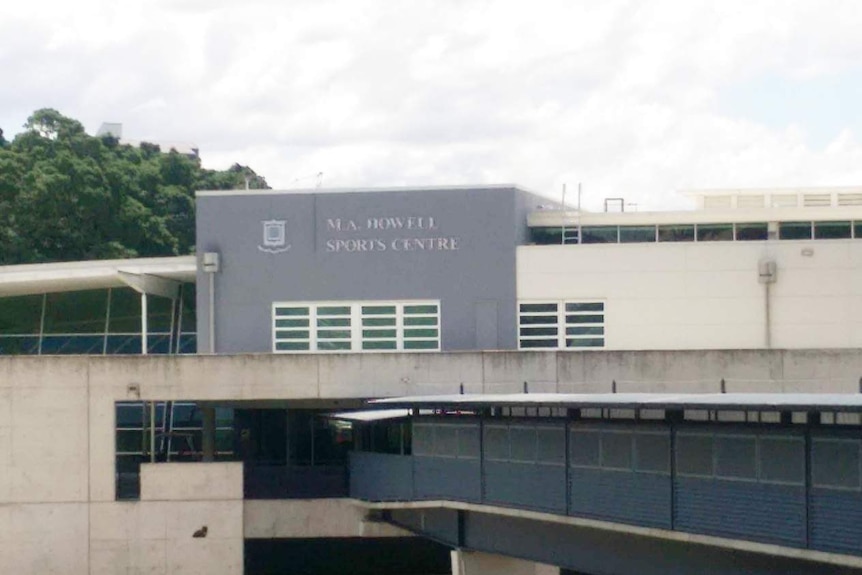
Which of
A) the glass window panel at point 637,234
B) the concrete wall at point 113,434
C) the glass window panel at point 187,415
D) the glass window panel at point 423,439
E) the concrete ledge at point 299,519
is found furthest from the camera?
the glass window panel at point 187,415

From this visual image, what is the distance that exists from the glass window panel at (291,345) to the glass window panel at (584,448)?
18.4 meters

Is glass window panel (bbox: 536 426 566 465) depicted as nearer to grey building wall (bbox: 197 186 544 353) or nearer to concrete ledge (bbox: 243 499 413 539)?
concrete ledge (bbox: 243 499 413 539)

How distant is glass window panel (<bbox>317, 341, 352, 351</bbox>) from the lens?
177ft

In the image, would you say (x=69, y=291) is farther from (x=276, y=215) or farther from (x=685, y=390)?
(x=685, y=390)

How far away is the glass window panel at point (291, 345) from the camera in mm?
54062

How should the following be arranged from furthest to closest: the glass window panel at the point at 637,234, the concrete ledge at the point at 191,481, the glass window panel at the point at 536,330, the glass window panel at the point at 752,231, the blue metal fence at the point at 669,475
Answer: the glass window panel at the point at 752,231, the glass window panel at the point at 637,234, the glass window panel at the point at 536,330, the concrete ledge at the point at 191,481, the blue metal fence at the point at 669,475

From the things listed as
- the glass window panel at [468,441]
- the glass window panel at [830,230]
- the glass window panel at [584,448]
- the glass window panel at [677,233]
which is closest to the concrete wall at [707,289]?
the glass window panel at [677,233]

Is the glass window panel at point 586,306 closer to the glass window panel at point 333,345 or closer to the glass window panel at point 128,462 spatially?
the glass window panel at point 333,345

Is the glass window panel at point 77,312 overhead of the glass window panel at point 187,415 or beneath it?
overhead

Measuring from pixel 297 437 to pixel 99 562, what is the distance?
9.49 meters

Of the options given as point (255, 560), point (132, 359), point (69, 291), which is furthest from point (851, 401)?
point (69, 291)

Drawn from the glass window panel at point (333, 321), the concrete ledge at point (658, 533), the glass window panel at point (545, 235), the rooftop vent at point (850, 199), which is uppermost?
the rooftop vent at point (850, 199)

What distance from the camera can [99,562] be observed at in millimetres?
49812

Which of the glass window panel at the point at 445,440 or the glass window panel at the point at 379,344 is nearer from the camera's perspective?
the glass window panel at the point at 445,440
